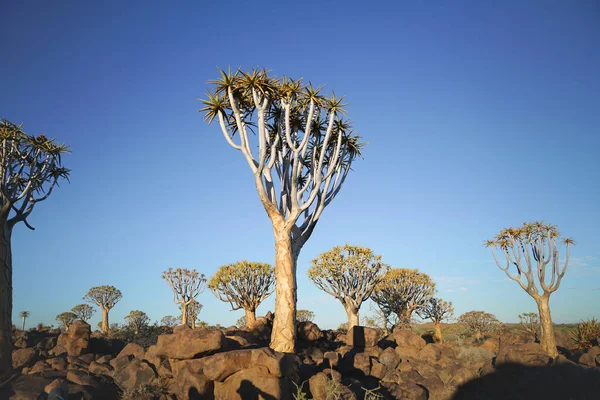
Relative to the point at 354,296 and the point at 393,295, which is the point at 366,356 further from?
the point at 393,295

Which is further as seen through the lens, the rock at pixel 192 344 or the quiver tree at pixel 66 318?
the quiver tree at pixel 66 318

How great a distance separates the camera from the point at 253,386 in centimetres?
954

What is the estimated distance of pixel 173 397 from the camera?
994 cm

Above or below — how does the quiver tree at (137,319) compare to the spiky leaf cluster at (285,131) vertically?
below

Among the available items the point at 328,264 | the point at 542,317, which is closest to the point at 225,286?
the point at 328,264

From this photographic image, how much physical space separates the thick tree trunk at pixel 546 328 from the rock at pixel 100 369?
54.4 ft

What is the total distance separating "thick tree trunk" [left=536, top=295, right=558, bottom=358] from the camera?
707 inches

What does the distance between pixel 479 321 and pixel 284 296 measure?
85.4 feet

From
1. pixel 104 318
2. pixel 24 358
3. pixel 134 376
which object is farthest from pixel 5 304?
pixel 104 318

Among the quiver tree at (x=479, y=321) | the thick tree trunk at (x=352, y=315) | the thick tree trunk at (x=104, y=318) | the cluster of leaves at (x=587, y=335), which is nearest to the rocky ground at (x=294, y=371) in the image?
the cluster of leaves at (x=587, y=335)

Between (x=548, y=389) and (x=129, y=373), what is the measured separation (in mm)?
11447

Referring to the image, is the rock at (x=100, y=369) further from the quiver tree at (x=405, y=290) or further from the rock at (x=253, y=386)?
the quiver tree at (x=405, y=290)

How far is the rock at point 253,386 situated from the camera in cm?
941

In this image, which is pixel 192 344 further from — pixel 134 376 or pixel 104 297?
pixel 104 297
